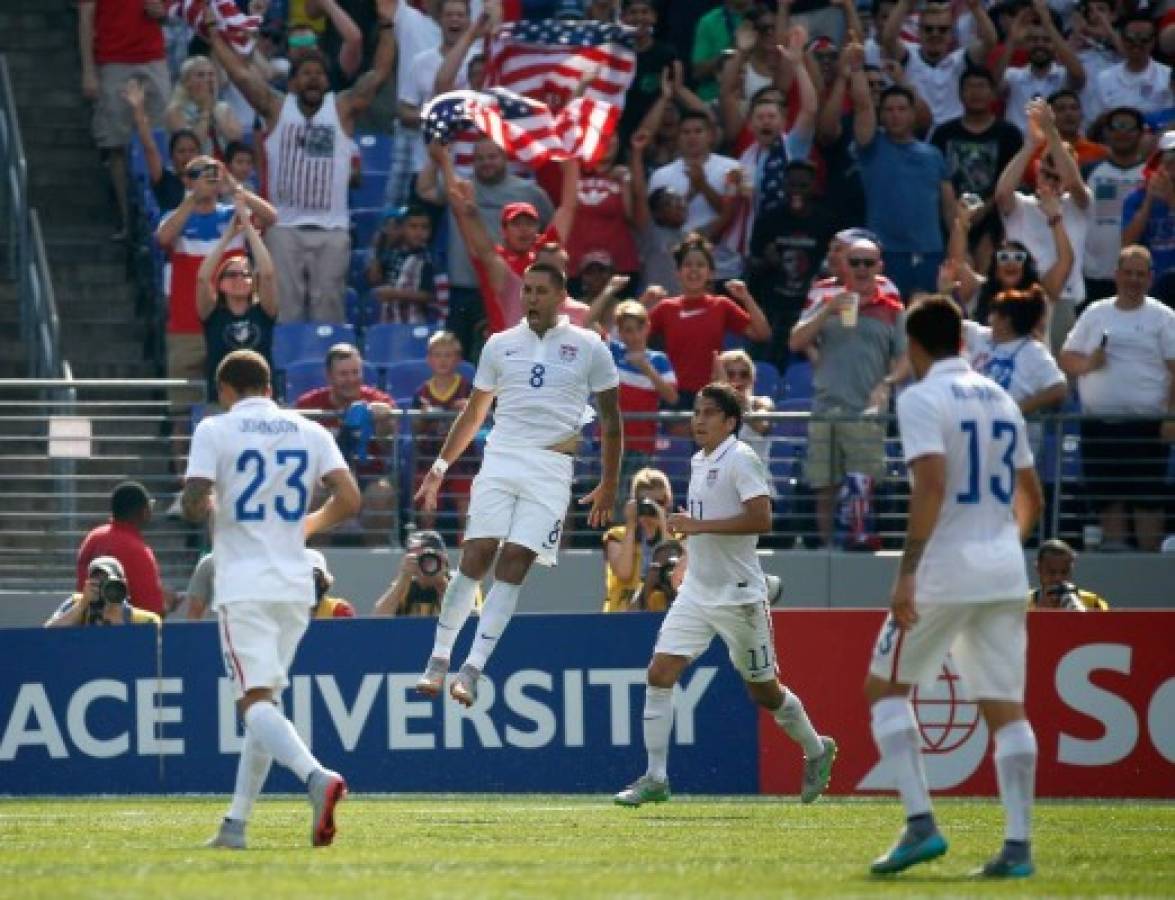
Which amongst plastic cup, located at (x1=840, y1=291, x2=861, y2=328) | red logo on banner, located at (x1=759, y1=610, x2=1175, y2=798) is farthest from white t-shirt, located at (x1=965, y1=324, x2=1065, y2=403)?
red logo on banner, located at (x1=759, y1=610, x2=1175, y2=798)

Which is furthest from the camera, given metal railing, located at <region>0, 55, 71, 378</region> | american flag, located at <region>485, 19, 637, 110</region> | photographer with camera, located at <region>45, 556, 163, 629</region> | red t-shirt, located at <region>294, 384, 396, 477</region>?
american flag, located at <region>485, 19, 637, 110</region>

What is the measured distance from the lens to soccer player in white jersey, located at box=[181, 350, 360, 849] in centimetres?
1169

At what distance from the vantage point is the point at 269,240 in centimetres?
2216

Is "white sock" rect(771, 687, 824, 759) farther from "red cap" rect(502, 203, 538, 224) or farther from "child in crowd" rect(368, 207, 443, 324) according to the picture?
"child in crowd" rect(368, 207, 443, 324)

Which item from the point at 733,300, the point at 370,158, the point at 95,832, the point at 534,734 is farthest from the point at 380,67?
the point at 95,832

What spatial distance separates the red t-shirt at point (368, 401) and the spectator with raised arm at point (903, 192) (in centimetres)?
450

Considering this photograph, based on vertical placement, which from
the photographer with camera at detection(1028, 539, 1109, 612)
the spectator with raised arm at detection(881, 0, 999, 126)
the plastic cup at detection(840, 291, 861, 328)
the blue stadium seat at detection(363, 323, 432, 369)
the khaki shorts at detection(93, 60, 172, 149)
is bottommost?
the photographer with camera at detection(1028, 539, 1109, 612)

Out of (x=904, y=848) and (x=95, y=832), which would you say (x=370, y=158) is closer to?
(x=95, y=832)

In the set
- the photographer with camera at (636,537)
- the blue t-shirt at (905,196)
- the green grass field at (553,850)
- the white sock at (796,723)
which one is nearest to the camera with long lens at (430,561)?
the photographer with camera at (636,537)

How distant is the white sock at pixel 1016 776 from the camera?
10812 mm

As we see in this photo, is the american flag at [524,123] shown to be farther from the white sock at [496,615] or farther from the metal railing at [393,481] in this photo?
the white sock at [496,615]

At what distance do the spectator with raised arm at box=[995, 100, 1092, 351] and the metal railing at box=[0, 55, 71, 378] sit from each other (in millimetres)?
7677

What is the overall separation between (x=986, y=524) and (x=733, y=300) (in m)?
10.7

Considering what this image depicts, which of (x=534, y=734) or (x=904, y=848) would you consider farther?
(x=534, y=734)
